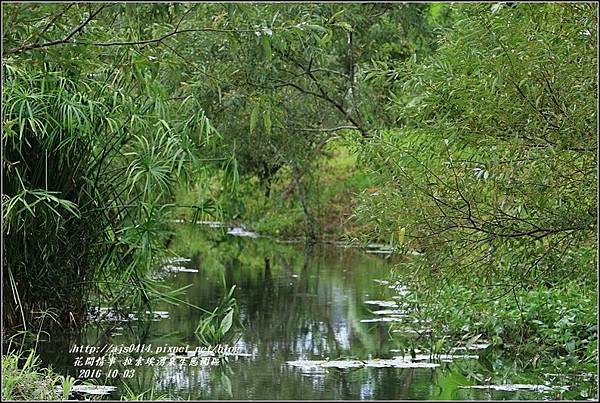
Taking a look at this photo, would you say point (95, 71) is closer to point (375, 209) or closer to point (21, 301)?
point (21, 301)

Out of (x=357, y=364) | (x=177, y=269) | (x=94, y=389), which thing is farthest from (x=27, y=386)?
(x=177, y=269)

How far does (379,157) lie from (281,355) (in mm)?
2174

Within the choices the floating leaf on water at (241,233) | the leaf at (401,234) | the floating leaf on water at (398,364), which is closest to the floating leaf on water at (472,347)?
the floating leaf on water at (398,364)

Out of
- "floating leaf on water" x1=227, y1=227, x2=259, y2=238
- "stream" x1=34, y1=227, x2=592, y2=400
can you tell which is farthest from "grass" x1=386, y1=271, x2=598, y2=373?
"floating leaf on water" x1=227, y1=227, x2=259, y2=238

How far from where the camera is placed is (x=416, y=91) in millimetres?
7074

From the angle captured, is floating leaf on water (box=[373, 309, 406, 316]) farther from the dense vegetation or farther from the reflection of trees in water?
the dense vegetation

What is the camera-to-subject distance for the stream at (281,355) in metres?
6.54

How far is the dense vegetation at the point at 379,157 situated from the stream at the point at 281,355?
1.52 feet

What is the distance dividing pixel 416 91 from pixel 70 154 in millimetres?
2654

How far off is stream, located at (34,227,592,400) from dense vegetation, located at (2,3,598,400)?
463mm

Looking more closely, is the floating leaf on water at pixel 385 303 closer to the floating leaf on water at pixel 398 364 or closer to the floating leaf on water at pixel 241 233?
the floating leaf on water at pixel 398 364

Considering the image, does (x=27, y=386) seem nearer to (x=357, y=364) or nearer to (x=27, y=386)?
(x=27, y=386)

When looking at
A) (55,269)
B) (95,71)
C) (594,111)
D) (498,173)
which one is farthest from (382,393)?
(95,71)

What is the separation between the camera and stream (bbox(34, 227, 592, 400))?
257 inches
